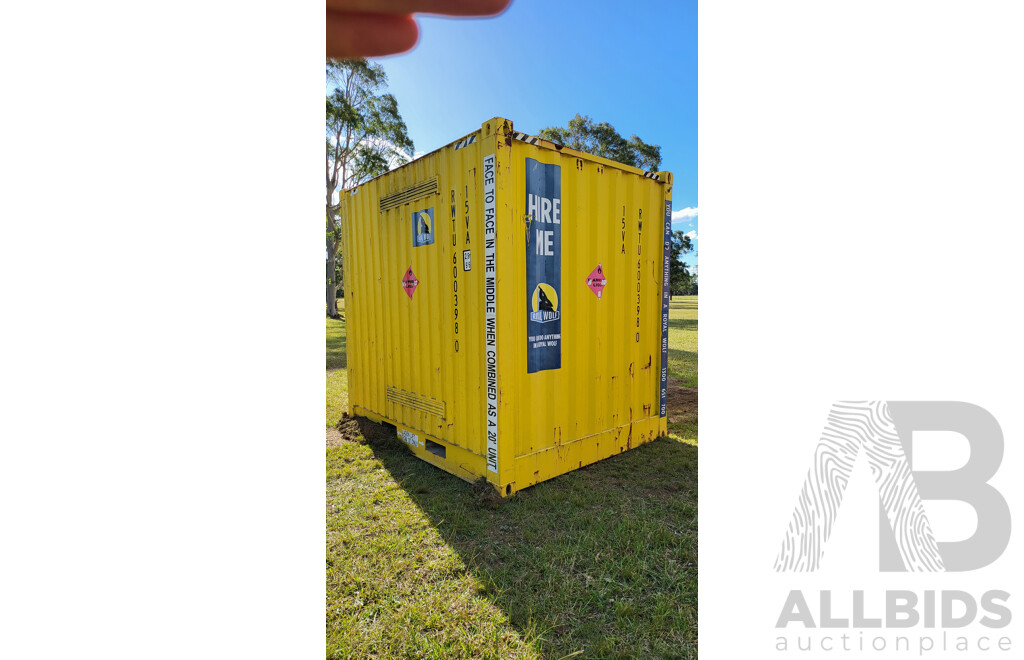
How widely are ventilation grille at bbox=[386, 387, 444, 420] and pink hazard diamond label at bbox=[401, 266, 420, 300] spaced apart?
1047 millimetres

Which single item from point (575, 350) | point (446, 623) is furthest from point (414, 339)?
point (446, 623)

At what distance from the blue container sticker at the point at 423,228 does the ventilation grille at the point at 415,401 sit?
1549 mm

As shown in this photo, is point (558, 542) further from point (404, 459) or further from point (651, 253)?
point (651, 253)

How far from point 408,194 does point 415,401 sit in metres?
2.14

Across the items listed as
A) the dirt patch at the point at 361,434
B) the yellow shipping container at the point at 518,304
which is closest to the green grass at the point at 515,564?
the yellow shipping container at the point at 518,304

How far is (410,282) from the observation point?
185 inches

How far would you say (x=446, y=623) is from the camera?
7.94ft

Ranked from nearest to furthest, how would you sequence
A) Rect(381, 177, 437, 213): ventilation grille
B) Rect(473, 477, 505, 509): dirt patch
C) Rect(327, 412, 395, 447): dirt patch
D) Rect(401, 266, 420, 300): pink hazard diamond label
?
1. Rect(473, 477, 505, 509): dirt patch
2. Rect(381, 177, 437, 213): ventilation grille
3. Rect(401, 266, 420, 300): pink hazard diamond label
4. Rect(327, 412, 395, 447): dirt patch

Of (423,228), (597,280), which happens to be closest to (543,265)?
(597,280)

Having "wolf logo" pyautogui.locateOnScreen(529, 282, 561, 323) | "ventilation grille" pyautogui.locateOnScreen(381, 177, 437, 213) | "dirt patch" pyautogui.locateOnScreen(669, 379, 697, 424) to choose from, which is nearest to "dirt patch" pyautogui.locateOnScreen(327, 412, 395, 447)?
"wolf logo" pyautogui.locateOnScreen(529, 282, 561, 323)

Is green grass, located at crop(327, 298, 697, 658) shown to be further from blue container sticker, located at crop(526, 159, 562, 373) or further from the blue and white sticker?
blue container sticker, located at crop(526, 159, 562, 373)

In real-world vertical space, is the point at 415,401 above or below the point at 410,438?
above

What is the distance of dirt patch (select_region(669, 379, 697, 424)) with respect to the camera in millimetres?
6070

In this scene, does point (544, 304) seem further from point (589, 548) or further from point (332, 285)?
point (332, 285)
